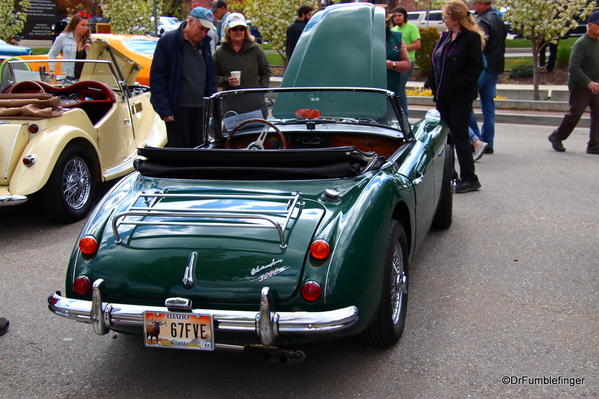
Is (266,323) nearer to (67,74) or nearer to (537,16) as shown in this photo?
(67,74)

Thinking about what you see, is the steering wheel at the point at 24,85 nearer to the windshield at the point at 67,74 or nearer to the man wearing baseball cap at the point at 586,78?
the windshield at the point at 67,74

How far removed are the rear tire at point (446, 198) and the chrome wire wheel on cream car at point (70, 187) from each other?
338 centimetres

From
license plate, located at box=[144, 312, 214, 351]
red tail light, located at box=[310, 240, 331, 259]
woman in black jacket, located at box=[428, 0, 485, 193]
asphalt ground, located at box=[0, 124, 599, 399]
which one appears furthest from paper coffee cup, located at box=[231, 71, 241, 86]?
license plate, located at box=[144, 312, 214, 351]

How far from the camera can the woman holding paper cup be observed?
701cm

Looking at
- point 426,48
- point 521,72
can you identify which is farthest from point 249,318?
point 521,72

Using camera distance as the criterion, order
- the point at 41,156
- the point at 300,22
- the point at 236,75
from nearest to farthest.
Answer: the point at 41,156 → the point at 236,75 → the point at 300,22

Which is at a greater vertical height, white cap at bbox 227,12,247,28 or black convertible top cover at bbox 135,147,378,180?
white cap at bbox 227,12,247,28

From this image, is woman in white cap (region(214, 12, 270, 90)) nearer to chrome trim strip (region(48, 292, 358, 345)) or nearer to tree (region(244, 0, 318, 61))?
chrome trim strip (region(48, 292, 358, 345))

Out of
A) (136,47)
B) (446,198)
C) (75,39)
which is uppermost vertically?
(75,39)

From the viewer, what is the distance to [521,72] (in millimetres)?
16312

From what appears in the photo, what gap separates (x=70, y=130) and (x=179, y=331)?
372cm

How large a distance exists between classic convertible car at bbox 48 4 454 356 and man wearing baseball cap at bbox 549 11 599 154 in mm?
5638

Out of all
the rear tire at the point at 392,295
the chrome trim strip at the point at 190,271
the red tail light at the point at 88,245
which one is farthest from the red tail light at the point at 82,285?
the rear tire at the point at 392,295

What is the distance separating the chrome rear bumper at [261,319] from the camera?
264cm
